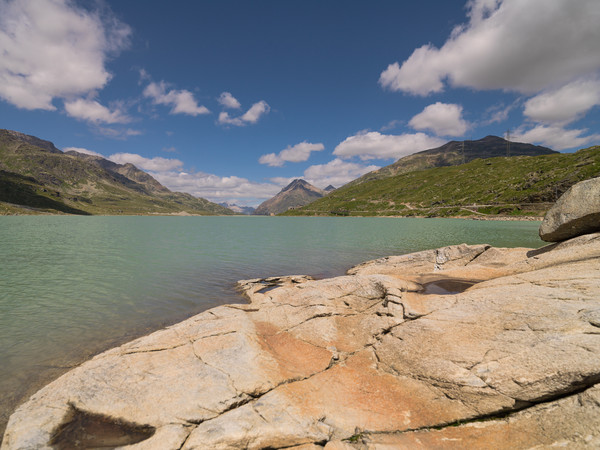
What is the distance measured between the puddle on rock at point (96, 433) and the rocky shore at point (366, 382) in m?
0.04

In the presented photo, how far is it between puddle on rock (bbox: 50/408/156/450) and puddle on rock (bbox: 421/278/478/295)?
19.1 m

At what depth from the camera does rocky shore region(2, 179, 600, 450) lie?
26.7ft

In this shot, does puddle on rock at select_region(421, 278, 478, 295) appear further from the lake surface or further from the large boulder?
the lake surface

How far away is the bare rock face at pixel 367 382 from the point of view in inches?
320

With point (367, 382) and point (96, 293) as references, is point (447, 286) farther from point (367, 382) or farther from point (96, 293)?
point (96, 293)

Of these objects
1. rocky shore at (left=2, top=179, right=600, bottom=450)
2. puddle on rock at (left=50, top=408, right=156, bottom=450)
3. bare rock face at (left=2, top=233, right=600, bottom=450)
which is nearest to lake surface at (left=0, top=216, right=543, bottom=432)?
puddle on rock at (left=50, top=408, right=156, bottom=450)

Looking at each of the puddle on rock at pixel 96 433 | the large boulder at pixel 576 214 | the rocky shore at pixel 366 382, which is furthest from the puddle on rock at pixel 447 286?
the puddle on rock at pixel 96 433

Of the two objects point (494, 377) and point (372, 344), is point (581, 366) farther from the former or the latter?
point (372, 344)

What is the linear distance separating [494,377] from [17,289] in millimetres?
39508

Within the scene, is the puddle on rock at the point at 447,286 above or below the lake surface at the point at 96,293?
above

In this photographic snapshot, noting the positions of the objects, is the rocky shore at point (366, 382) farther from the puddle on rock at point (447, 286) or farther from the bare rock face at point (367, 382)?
the puddle on rock at point (447, 286)

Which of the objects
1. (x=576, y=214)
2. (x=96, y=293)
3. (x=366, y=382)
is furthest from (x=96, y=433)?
(x=576, y=214)

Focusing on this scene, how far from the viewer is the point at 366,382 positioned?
35.9 feet

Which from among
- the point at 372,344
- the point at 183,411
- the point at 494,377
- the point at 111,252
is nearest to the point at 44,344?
the point at 183,411
